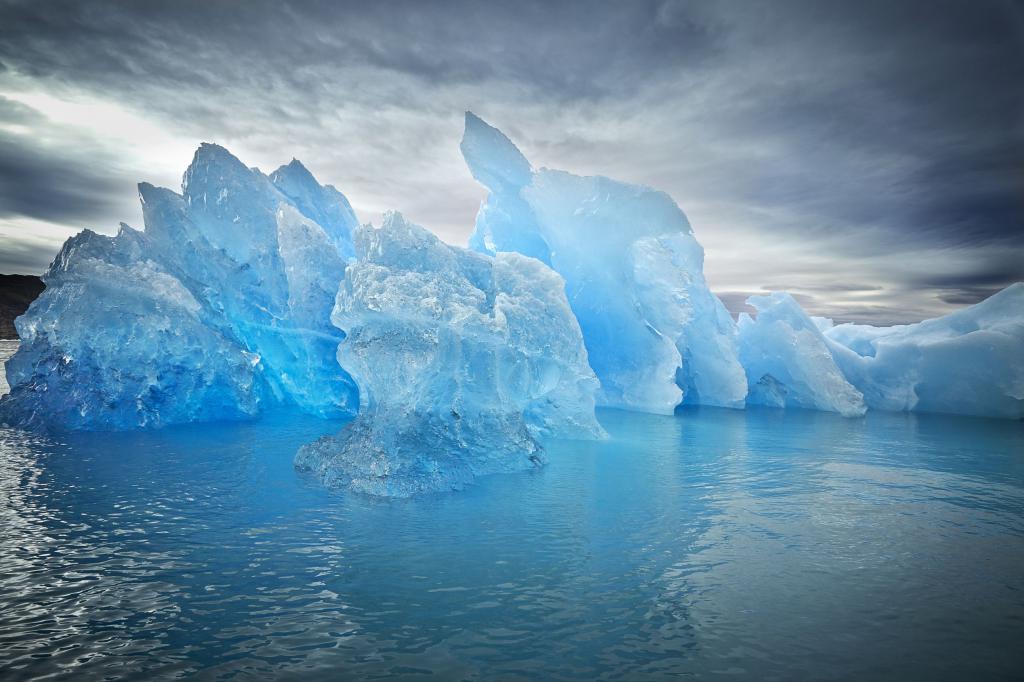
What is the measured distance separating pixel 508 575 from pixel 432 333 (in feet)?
19.6

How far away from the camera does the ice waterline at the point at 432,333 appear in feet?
38.3

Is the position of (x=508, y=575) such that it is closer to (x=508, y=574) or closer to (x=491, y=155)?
(x=508, y=574)

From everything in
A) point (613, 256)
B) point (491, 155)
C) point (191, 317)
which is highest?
point (491, 155)

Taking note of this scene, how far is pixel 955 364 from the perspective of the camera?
24.7 m

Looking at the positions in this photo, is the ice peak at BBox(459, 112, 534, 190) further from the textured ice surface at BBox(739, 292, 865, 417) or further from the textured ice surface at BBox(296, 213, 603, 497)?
the textured ice surface at BBox(739, 292, 865, 417)

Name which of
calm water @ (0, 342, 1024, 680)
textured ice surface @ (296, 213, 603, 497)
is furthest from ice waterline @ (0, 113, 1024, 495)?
calm water @ (0, 342, 1024, 680)

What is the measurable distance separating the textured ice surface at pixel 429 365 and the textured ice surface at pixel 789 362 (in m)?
14.6

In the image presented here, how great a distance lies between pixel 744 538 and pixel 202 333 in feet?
47.6

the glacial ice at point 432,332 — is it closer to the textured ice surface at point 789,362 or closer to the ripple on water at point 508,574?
the textured ice surface at point 789,362

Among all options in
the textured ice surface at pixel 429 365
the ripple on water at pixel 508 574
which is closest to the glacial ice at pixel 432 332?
the textured ice surface at pixel 429 365

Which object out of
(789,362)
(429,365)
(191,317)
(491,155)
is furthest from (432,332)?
(789,362)

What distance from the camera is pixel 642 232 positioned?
22359 mm

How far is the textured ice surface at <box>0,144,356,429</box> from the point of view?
49.8 feet

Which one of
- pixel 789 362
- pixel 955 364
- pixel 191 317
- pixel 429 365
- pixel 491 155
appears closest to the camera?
pixel 429 365
